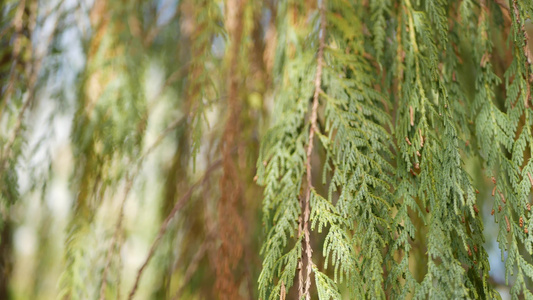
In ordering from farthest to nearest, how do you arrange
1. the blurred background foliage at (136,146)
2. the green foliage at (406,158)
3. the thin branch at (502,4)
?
1. the blurred background foliage at (136,146)
2. the thin branch at (502,4)
3. the green foliage at (406,158)

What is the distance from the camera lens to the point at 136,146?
1.06 m

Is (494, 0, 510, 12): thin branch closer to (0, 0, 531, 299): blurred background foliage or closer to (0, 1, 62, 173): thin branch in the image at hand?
(0, 0, 531, 299): blurred background foliage

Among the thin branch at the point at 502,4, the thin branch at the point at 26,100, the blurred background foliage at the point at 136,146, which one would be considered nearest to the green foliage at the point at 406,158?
the thin branch at the point at 502,4

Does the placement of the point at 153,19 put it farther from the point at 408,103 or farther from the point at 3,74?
the point at 408,103

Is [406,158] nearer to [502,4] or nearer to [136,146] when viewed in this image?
[502,4]

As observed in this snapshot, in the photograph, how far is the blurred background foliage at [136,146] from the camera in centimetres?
99

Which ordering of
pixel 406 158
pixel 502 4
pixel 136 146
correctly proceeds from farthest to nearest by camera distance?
1. pixel 136 146
2. pixel 502 4
3. pixel 406 158

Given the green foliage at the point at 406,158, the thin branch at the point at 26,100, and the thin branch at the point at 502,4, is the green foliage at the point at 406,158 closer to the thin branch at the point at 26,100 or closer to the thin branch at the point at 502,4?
the thin branch at the point at 502,4

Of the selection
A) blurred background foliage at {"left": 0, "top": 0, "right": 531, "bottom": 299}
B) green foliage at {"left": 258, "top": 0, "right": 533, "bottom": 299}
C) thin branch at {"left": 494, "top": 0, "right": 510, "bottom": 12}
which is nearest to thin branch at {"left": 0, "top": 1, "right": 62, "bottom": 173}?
blurred background foliage at {"left": 0, "top": 0, "right": 531, "bottom": 299}

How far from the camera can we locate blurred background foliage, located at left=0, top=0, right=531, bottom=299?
0.99 meters

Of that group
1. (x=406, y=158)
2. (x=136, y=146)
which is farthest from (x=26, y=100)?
(x=406, y=158)

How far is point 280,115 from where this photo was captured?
34.6 inches

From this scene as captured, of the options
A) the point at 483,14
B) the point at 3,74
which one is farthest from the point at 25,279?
the point at 483,14

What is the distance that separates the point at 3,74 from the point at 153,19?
1.36 ft
